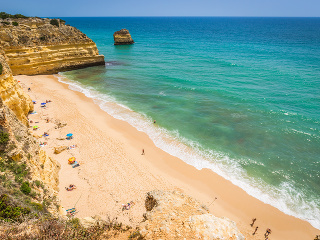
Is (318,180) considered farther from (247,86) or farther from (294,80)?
(294,80)

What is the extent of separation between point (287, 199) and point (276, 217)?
220 centimetres

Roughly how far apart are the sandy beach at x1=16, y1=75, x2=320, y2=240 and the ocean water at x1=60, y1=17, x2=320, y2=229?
1241 millimetres

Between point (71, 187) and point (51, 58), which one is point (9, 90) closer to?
point (71, 187)

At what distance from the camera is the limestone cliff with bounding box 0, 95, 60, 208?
9562mm

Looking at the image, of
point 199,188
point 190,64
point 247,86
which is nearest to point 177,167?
point 199,188

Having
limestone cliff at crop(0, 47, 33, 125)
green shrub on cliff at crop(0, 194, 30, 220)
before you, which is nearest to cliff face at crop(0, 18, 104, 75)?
limestone cliff at crop(0, 47, 33, 125)

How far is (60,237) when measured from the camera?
6.29 metres

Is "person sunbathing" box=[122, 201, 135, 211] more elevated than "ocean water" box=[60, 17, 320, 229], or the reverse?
"ocean water" box=[60, 17, 320, 229]

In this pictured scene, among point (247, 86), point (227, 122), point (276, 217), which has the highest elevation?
point (247, 86)

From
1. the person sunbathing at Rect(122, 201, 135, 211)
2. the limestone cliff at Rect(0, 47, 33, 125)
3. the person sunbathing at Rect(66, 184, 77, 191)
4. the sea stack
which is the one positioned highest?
the sea stack

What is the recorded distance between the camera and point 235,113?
27.8 meters

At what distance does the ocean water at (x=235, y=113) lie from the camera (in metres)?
17.7

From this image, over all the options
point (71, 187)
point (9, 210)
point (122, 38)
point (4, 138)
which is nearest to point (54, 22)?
point (71, 187)

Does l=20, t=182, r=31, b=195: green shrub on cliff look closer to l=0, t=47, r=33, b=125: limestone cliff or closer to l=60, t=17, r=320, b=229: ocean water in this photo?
l=0, t=47, r=33, b=125: limestone cliff
